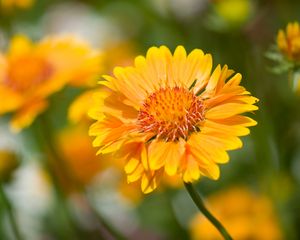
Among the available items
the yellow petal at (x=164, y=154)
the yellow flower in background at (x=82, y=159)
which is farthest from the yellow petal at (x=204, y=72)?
the yellow flower in background at (x=82, y=159)

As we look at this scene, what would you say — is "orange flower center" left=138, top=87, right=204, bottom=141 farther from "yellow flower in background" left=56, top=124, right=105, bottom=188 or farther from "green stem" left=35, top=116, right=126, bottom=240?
"yellow flower in background" left=56, top=124, right=105, bottom=188

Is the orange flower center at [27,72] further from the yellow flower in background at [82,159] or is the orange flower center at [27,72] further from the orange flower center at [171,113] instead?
the orange flower center at [171,113]

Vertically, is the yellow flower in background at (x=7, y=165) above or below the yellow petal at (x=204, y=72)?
above

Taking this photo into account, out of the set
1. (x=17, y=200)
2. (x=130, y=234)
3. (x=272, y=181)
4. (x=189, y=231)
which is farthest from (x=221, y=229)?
(x=17, y=200)

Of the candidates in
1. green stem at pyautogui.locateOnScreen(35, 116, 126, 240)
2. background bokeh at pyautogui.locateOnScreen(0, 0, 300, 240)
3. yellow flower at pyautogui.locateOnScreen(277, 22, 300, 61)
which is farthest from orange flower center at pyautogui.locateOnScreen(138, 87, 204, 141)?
green stem at pyautogui.locateOnScreen(35, 116, 126, 240)

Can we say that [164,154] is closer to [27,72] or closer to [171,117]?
[171,117]

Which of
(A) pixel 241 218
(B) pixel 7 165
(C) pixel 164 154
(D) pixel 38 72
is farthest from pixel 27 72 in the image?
(C) pixel 164 154
